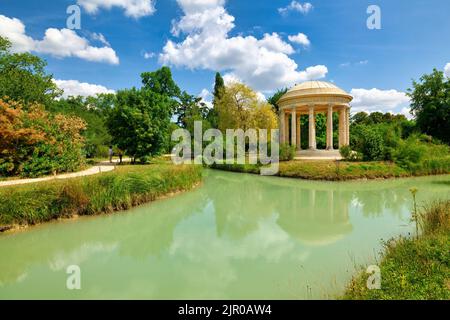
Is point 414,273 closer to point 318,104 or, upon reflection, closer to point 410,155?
point 410,155

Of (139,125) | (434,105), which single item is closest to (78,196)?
(139,125)

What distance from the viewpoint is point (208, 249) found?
23.0 feet

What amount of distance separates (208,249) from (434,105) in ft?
100

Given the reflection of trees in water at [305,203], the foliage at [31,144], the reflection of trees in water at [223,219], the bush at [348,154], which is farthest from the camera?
the bush at [348,154]

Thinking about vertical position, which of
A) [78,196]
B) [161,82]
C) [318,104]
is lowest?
[78,196]

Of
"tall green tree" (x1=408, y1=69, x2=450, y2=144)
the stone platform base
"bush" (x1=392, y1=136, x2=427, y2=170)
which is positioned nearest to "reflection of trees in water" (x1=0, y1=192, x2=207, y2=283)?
"bush" (x1=392, y1=136, x2=427, y2=170)

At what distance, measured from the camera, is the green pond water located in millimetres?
5078

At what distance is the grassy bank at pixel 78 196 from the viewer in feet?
28.0

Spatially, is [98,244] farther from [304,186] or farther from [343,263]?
[304,186]

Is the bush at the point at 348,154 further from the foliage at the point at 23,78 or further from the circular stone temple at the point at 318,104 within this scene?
the foliage at the point at 23,78

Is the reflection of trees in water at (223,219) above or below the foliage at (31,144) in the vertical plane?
below

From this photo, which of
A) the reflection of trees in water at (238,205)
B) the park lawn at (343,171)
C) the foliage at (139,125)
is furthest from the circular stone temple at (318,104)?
the foliage at (139,125)

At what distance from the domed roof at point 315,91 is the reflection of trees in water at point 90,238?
67.9ft
